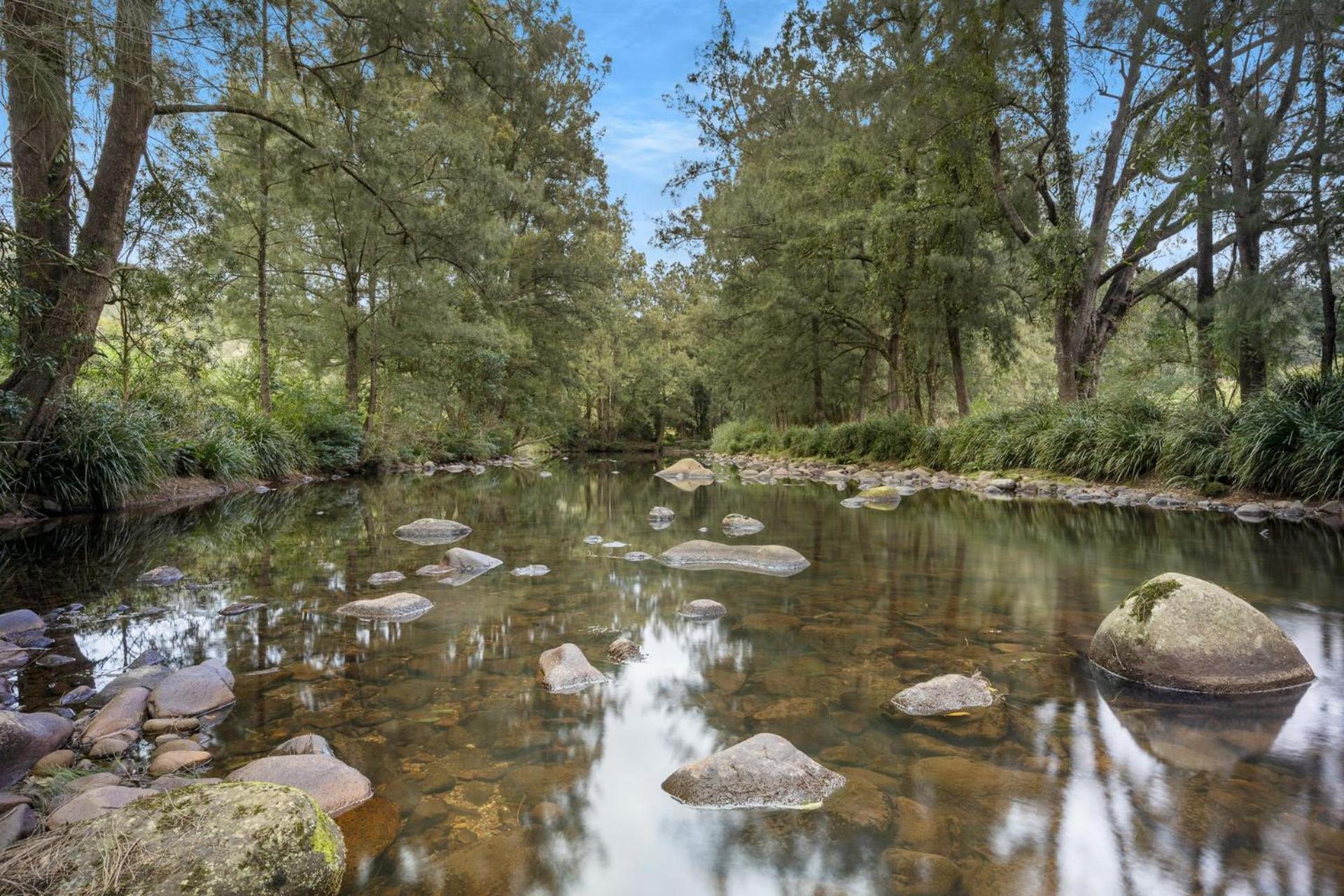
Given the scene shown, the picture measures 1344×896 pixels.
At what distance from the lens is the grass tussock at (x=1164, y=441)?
8125 mm

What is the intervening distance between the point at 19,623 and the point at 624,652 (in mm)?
3594

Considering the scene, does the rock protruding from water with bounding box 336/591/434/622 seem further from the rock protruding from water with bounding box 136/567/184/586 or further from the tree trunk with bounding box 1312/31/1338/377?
the tree trunk with bounding box 1312/31/1338/377

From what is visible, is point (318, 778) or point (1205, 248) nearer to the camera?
point (318, 778)

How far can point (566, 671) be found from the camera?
3.25 metres

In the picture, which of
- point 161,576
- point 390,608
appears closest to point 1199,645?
point 390,608

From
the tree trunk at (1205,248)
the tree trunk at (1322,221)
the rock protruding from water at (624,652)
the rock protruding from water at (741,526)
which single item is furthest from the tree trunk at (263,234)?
the tree trunk at (1322,221)

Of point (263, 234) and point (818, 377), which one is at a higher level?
point (263, 234)

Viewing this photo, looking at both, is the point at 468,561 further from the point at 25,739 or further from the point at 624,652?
the point at 25,739

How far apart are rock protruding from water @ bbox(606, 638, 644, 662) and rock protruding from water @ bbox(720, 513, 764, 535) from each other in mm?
4123

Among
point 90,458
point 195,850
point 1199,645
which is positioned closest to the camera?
point 195,850

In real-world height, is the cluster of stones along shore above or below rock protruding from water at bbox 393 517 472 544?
above

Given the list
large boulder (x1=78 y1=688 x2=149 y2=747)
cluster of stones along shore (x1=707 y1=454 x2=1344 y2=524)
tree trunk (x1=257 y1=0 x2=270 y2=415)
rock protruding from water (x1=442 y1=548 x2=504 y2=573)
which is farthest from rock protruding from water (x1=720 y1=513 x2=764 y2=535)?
tree trunk (x1=257 y1=0 x2=270 y2=415)

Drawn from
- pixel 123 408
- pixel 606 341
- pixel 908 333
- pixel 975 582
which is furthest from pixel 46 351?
pixel 606 341

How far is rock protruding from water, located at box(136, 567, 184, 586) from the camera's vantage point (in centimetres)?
516
